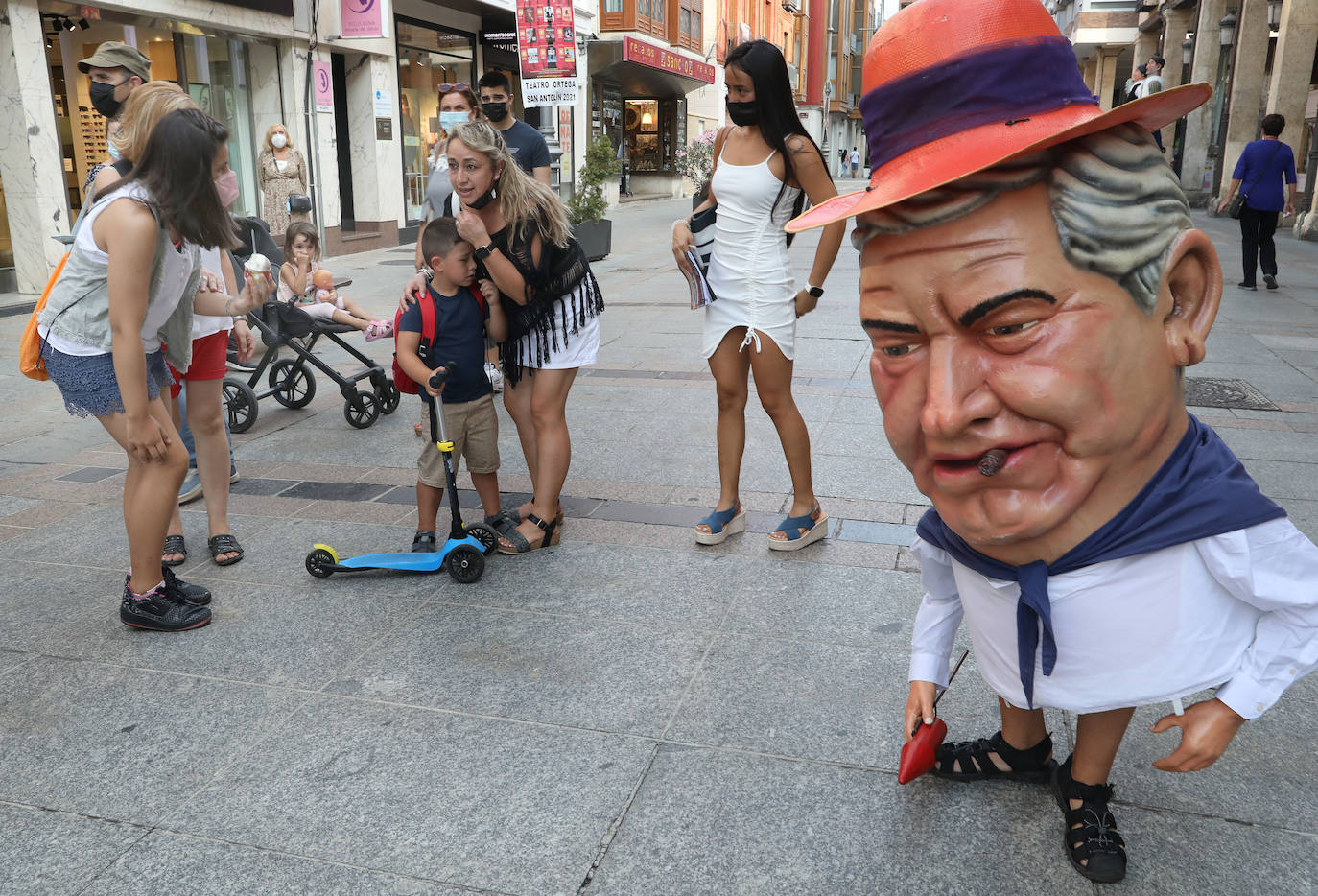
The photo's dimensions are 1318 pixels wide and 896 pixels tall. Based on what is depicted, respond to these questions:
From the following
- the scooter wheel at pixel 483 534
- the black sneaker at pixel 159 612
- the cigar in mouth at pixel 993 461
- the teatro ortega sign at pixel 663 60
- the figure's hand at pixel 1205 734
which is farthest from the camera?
the teatro ortega sign at pixel 663 60

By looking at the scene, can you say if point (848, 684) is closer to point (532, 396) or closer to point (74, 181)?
point (532, 396)

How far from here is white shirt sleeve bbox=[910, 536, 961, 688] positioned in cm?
239

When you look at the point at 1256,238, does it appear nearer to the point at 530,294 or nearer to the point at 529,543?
the point at 530,294

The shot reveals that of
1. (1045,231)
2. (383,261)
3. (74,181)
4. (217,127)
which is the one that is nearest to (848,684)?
(1045,231)

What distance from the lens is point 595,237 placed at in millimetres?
14172

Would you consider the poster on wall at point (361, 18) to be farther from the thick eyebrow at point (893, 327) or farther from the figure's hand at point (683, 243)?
the thick eyebrow at point (893, 327)

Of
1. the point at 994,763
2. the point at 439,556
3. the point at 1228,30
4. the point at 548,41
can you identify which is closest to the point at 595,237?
the point at 548,41

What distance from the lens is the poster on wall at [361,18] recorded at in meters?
14.0

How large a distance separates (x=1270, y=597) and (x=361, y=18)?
14429 millimetres

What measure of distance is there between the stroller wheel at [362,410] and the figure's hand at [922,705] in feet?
14.7

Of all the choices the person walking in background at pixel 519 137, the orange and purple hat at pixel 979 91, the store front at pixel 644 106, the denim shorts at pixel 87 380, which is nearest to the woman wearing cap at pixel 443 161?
the person walking in background at pixel 519 137

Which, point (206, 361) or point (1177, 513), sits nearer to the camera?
point (1177, 513)

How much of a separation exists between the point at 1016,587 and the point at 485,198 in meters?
2.52

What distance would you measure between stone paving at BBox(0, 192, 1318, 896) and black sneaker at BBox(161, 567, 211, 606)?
8 cm
